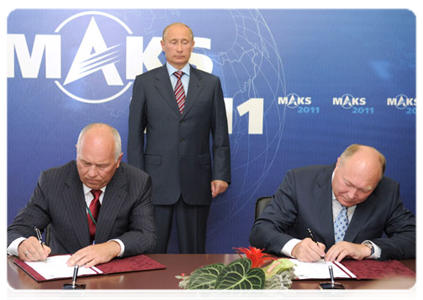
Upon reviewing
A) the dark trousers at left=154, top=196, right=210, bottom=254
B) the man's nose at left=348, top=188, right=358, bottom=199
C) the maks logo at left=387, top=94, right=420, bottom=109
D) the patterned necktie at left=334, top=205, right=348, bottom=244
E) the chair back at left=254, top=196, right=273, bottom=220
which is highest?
the maks logo at left=387, top=94, right=420, bottom=109

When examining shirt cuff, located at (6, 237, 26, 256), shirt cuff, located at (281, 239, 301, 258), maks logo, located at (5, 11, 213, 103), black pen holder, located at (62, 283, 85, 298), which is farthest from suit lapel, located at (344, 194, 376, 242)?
maks logo, located at (5, 11, 213, 103)

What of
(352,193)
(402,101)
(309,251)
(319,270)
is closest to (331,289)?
(319,270)

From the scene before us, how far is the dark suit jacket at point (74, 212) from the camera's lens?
3.17 meters

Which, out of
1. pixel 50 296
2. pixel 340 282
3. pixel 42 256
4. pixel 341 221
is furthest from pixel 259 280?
pixel 341 221

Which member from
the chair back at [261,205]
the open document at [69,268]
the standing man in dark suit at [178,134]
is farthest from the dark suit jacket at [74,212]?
the standing man in dark suit at [178,134]

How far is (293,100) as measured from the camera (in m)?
5.50

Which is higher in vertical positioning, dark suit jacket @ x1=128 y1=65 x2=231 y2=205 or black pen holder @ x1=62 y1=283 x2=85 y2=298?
dark suit jacket @ x1=128 y1=65 x2=231 y2=205

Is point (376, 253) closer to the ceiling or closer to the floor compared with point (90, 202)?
closer to the floor

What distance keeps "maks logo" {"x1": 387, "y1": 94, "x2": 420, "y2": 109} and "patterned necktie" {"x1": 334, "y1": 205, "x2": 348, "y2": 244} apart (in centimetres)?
252

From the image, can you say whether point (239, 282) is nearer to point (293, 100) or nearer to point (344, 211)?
point (344, 211)

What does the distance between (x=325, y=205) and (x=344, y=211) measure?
113 millimetres

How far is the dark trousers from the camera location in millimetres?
4730

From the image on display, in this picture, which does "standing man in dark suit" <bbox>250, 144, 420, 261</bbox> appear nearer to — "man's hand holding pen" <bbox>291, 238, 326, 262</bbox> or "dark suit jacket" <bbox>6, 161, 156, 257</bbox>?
"man's hand holding pen" <bbox>291, 238, 326, 262</bbox>

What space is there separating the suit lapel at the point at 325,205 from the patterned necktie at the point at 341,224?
0.16 feet
